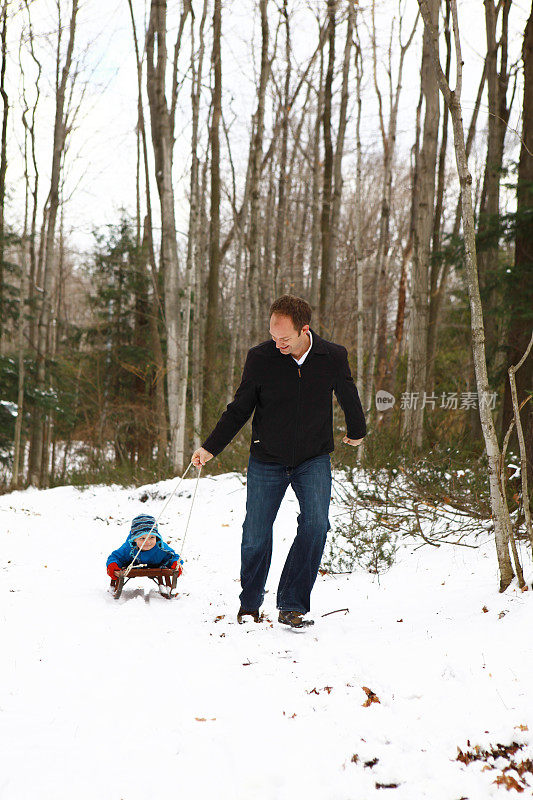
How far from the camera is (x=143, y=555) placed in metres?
5.01

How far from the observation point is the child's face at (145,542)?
489 centimetres

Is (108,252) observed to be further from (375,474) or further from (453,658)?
(453,658)

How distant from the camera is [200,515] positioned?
30.1 ft

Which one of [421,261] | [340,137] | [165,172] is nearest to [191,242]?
[165,172]

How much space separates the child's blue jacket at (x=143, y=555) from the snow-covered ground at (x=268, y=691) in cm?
A: 27

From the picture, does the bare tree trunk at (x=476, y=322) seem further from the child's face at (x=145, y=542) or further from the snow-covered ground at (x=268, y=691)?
the child's face at (x=145, y=542)

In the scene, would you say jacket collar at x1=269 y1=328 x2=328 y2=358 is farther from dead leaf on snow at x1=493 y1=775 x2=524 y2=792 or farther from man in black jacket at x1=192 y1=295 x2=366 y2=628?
dead leaf on snow at x1=493 y1=775 x2=524 y2=792

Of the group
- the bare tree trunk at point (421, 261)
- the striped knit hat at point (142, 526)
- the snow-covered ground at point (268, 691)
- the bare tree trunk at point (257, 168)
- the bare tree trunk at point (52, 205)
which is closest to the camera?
the snow-covered ground at point (268, 691)

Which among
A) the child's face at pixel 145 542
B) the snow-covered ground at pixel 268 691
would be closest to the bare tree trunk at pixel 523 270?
the snow-covered ground at pixel 268 691

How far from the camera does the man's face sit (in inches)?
140

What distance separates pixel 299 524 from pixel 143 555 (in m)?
1.73

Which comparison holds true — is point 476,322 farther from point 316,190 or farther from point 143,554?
point 316,190

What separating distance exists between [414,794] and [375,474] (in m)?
4.53

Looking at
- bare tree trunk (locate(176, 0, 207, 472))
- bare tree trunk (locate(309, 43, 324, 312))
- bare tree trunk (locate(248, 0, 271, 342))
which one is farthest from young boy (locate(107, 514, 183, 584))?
bare tree trunk (locate(309, 43, 324, 312))
